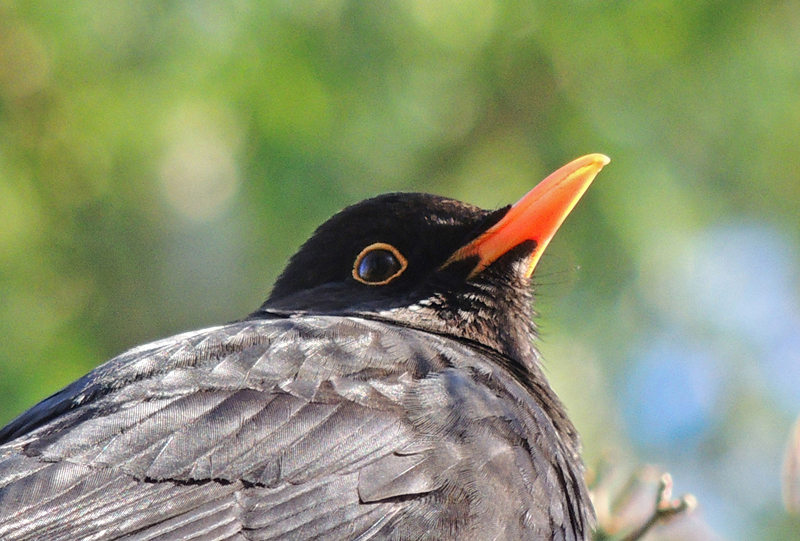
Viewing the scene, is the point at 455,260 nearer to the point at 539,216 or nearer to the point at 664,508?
the point at 539,216

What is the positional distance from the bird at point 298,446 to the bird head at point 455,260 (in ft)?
1.00

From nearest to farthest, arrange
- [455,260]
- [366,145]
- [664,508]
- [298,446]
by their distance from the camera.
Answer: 1. [298,446]
2. [664,508]
3. [455,260]
4. [366,145]

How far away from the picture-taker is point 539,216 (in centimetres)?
434

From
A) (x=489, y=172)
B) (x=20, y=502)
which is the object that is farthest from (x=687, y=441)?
(x=20, y=502)

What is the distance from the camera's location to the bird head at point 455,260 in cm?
427

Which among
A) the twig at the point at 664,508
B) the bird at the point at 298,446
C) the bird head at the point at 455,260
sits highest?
the bird head at the point at 455,260

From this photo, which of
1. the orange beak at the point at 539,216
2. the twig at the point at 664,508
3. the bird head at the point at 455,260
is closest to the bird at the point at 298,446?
the twig at the point at 664,508

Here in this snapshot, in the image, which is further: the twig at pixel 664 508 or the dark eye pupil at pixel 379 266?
the dark eye pupil at pixel 379 266

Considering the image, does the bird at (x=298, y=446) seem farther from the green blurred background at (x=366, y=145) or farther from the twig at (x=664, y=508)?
the green blurred background at (x=366, y=145)

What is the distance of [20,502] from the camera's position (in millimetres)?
2615

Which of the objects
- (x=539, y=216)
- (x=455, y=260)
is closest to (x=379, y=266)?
(x=455, y=260)

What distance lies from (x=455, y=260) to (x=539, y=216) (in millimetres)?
403

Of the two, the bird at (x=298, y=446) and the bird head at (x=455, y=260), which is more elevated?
the bird head at (x=455, y=260)

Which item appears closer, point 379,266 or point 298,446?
point 298,446
